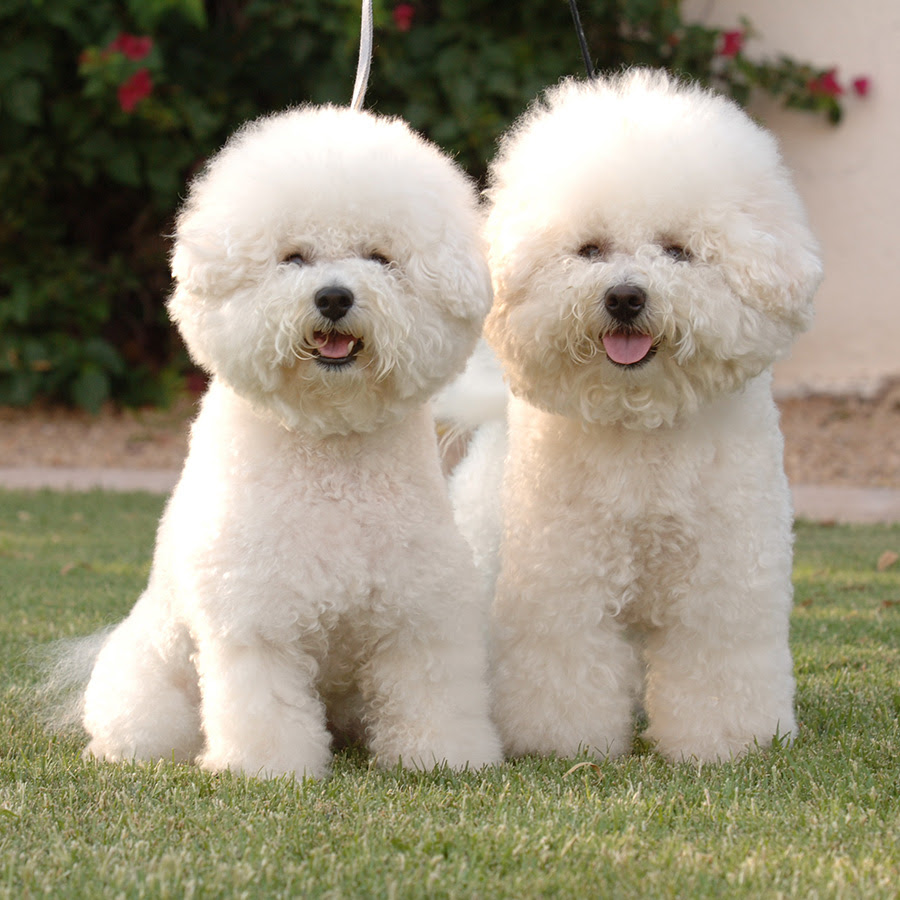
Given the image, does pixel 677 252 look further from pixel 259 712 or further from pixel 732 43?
pixel 732 43

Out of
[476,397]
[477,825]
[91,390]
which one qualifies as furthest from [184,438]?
[477,825]

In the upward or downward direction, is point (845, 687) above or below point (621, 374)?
below

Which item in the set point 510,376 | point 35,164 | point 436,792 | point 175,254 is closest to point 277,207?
point 175,254

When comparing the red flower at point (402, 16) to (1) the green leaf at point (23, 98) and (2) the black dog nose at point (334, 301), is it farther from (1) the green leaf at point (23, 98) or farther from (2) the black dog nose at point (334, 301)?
(2) the black dog nose at point (334, 301)

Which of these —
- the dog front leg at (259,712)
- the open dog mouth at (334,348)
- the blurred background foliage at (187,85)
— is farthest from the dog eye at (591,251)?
the blurred background foliage at (187,85)

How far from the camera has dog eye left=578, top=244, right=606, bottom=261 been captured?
2.84 meters

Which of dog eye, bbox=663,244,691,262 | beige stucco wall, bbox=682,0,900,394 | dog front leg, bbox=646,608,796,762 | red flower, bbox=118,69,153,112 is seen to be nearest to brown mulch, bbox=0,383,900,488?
beige stucco wall, bbox=682,0,900,394

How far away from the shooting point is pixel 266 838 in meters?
2.22

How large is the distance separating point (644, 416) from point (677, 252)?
0.36 metres

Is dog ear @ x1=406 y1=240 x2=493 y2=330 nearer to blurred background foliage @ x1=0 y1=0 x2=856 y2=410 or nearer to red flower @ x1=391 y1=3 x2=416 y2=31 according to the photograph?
blurred background foliage @ x1=0 y1=0 x2=856 y2=410

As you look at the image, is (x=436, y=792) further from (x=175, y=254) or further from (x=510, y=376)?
(x=175, y=254)

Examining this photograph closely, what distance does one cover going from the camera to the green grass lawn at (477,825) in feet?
6.71

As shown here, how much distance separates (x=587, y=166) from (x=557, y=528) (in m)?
0.80

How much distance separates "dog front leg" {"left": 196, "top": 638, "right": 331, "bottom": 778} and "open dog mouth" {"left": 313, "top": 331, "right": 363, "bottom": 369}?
0.59 meters
